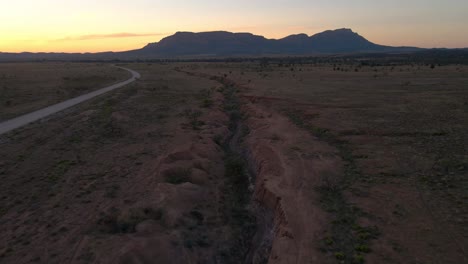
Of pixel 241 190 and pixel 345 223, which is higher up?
pixel 345 223

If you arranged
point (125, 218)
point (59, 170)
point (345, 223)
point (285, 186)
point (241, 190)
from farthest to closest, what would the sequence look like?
point (59, 170) → point (241, 190) → point (285, 186) → point (125, 218) → point (345, 223)

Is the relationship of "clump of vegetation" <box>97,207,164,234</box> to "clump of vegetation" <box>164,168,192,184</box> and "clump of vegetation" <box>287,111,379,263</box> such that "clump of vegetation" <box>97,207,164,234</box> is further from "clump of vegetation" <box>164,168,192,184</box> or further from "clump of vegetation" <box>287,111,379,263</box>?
"clump of vegetation" <box>287,111,379,263</box>

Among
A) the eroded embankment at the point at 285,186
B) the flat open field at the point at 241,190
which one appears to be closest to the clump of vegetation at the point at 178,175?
the flat open field at the point at 241,190

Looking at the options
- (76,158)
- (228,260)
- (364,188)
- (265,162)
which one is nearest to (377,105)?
(265,162)

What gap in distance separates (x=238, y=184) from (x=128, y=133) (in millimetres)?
9627

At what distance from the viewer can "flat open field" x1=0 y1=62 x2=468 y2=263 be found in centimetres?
1030

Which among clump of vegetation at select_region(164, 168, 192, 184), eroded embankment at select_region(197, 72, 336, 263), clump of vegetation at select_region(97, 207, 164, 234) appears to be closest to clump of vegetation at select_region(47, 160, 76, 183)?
clump of vegetation at select_region(164, 168, 192, 184)

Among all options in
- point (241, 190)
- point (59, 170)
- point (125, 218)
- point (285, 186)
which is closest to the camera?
point (125, 218)

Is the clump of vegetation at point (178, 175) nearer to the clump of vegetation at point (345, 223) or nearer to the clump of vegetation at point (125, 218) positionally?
the clump of vegetation at point (125, 218)

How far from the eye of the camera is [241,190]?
1566 cm

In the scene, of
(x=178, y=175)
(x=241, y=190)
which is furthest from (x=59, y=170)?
(x=241, y=190)

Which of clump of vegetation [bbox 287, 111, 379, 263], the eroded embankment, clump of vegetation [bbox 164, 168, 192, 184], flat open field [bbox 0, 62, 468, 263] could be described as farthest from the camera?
clump of vegetation [bbox 164, 168, 192, 184]

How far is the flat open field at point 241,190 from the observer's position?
10.3 meters

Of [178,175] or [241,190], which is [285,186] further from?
[178,175]
